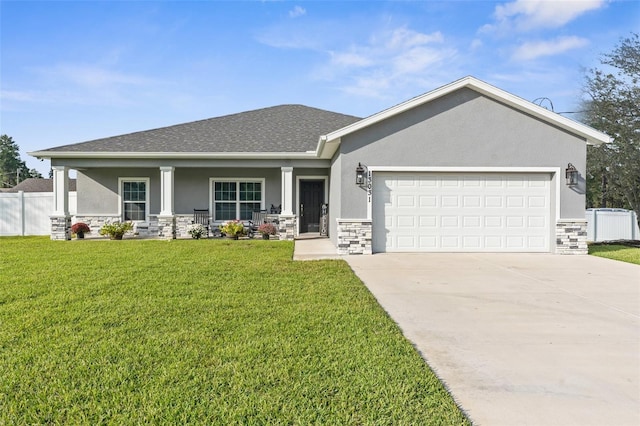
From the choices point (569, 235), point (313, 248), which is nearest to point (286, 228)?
point (313, 248)

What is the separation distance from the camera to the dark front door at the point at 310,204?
48.3 ft

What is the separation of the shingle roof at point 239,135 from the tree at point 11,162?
62.7 meters

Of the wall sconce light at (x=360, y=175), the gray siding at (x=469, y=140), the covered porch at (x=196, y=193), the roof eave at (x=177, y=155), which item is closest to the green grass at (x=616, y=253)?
the gray siding at (x=469, y=140)

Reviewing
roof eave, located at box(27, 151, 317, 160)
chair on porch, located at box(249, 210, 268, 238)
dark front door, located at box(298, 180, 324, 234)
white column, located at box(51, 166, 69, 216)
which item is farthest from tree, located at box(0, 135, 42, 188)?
dark front door, located at box(298, 180, 324, 234)

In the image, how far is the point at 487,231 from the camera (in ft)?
33.1

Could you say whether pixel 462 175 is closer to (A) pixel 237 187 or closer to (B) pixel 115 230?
(A) pixel 237 187

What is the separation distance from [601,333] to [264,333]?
3610mm

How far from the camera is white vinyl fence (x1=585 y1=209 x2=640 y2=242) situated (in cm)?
1493

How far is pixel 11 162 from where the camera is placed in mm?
63438

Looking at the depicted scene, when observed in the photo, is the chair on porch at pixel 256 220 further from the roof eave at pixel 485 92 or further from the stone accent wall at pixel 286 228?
the roof eave at pixel 485 92

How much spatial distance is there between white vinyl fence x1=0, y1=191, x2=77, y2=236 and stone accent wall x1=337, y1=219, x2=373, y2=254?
12.0m

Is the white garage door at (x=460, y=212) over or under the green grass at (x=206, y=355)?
over

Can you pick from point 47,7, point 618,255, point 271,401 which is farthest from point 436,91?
point 47,7

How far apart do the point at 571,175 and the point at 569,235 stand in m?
1.58
